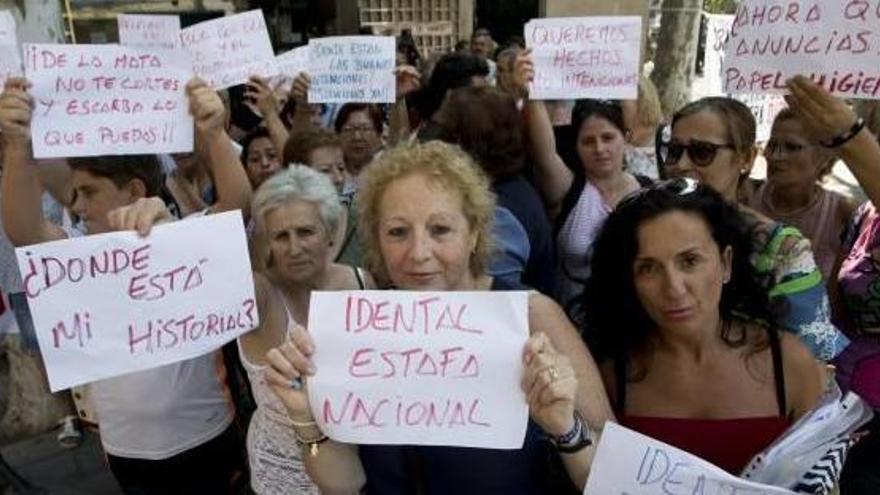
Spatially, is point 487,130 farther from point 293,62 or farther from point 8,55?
point 293,62

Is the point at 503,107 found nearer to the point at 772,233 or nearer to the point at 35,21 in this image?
the point at 772,233

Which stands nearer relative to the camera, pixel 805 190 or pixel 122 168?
pixel 122 168

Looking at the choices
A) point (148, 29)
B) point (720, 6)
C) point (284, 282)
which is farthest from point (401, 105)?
point (720, 6)

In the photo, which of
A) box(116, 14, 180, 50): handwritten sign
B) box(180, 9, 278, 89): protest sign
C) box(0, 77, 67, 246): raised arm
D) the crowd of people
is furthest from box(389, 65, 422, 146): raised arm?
box(0, 77, 67, 246): raised arm

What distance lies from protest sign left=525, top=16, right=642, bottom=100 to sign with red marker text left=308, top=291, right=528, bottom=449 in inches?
83.8

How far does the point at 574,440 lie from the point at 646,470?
146 mm

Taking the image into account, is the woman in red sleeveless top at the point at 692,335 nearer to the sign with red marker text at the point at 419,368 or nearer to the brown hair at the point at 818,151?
the sign with red marker text at the point at 419,368

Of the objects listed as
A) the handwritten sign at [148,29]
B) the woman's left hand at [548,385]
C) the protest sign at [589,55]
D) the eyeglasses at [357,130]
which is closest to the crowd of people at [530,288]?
the woman's left hand at [548,385]

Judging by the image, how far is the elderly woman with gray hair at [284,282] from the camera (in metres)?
1.85

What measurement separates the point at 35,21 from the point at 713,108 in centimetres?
307

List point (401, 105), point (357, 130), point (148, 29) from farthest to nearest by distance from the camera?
point (401, 105), point (357, 130), point (148, 29)

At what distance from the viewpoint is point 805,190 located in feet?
8.98

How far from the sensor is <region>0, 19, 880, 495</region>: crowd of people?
1554mm

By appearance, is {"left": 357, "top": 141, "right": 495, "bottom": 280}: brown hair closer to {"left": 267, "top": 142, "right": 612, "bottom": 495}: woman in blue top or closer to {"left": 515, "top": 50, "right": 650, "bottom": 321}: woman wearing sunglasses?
{"left": 267, "top": 142, "right": 612, "bottom": 495}: woman in blue top
